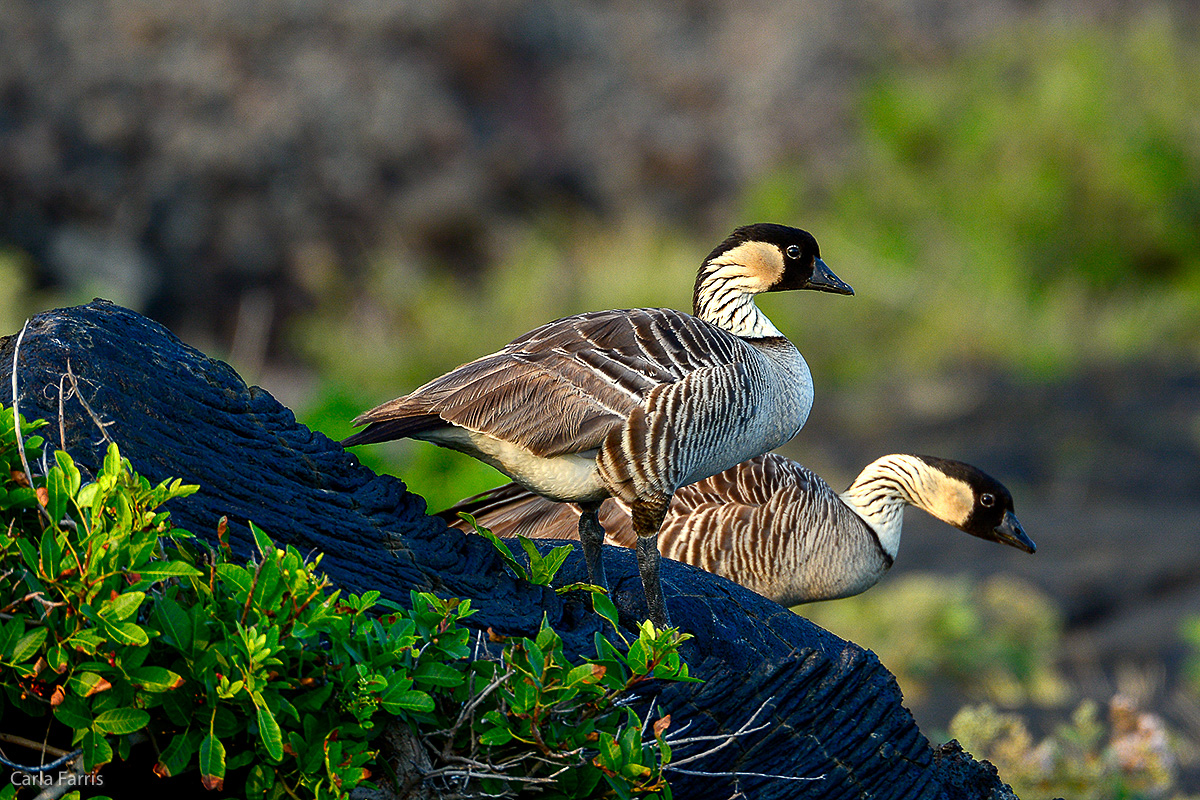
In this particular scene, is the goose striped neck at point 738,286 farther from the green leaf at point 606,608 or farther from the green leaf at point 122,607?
the green leaf at point 122,607

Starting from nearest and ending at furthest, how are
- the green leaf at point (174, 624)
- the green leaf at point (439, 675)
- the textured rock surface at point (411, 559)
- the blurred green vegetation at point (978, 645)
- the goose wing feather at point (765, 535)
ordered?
1. the green leaf at point (174, 624)
2. the green leaf at point (439, 675)
3. the textured rock surface at point (411, 559)
4. the goose wing feather at point (765, 535)
5. the blurred green vegetation at point (978, 645)

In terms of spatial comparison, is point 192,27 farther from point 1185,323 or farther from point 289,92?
point 1185,323

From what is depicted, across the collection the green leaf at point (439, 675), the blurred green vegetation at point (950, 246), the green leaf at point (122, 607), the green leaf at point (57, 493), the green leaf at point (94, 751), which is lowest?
the green leaf at point (94, 751)

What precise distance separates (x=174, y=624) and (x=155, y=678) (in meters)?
0.09

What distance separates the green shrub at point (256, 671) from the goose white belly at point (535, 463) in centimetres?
117

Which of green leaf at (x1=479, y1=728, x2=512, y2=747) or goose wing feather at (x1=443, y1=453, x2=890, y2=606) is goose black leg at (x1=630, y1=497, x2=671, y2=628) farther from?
goose wing feather at (x1=443, y1=453, x2=890, y2=606)

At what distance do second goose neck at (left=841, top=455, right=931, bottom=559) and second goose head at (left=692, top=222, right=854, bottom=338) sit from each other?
1.32m

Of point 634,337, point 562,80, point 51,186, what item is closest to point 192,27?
point 51,186

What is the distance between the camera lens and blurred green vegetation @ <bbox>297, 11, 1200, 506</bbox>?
13312 millimetres

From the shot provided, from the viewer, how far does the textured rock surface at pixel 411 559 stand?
8.98 ft

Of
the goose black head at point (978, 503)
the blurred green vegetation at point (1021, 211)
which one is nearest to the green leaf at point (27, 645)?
the goose black head at point (978, 503)

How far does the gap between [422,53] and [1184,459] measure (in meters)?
9.12

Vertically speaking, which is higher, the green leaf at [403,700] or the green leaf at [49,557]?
the green leaf at [403,700]

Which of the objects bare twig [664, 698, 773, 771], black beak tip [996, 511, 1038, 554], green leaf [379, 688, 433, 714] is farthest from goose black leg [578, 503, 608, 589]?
black beak tip [996, 511, 1038, 554]
